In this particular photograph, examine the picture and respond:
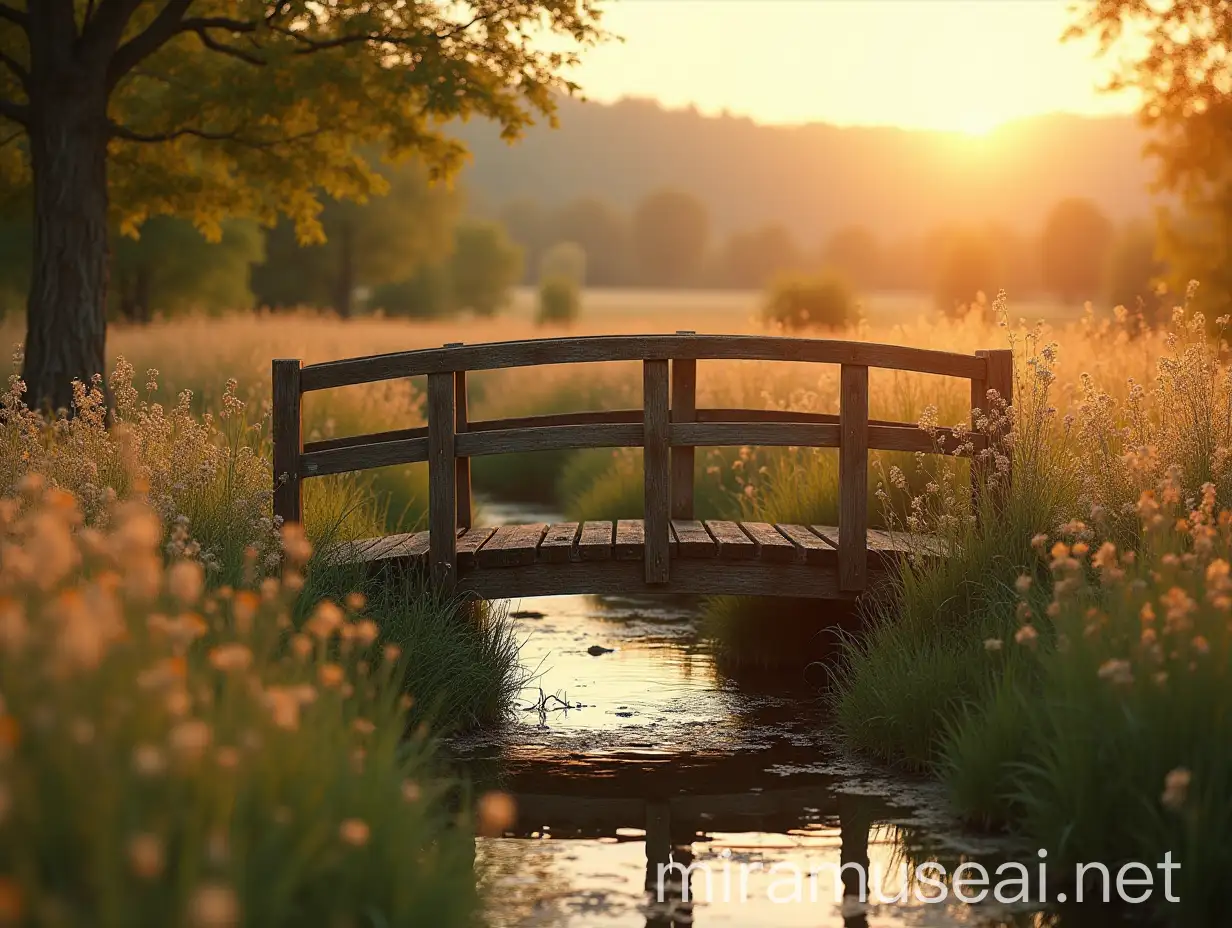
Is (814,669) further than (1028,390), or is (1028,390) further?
(1028,390)

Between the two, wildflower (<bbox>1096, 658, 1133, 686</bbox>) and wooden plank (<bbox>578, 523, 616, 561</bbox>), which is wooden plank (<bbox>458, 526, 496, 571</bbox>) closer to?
wooden plank (<bbox>578, 523, 616, 561</bbox>)

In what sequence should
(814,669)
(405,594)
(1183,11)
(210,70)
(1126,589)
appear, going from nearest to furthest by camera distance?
(1126,589) < (405,594) < (814,669) < (210,70) < (1183,11)

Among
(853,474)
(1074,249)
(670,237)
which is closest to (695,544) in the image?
(853,474)

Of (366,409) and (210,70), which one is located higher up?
(210,70)

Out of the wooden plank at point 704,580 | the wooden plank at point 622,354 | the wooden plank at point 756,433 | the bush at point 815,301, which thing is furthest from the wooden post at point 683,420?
the bush at point 815,301

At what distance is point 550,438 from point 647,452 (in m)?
0.55

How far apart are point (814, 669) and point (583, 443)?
223cm

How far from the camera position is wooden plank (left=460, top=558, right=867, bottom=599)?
8625 mm

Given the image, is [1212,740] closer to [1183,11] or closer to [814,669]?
[814,669]

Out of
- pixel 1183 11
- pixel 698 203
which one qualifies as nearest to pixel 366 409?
pixel 1183 11

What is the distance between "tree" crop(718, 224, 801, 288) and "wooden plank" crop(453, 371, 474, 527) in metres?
135

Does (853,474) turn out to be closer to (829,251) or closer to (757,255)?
(829,251)

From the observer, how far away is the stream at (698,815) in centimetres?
533

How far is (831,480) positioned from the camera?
10242 mm
